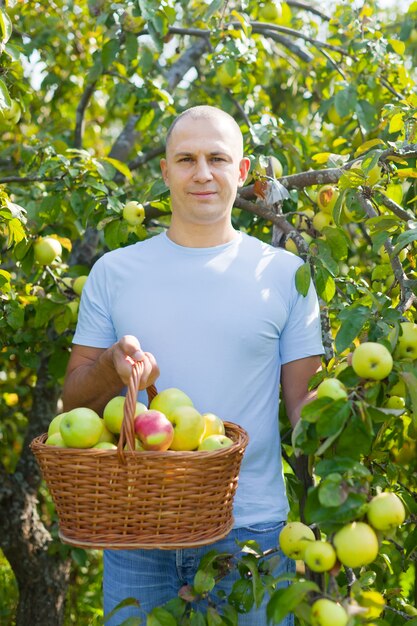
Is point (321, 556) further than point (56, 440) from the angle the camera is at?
No

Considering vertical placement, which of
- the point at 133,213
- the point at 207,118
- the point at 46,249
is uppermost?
the point at 207,118

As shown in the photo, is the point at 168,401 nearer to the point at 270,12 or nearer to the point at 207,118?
the point at 207,118

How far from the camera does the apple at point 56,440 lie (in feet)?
5.26

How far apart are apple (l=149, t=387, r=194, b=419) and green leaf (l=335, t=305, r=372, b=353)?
1.10ft

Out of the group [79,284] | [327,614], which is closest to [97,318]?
[79,284]

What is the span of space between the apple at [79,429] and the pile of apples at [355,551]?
0.45 metres

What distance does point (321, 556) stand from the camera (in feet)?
4.58

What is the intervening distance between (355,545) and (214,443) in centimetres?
33

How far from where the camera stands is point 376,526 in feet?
4.67

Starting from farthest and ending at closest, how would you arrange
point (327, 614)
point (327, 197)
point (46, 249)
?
point (46, 249), point (327, 197), point (327, 614)

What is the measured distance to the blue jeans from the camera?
1.83 metres

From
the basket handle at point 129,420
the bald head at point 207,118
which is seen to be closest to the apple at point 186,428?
the basket handle at point 129,420

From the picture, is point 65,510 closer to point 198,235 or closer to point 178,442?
point 178,442

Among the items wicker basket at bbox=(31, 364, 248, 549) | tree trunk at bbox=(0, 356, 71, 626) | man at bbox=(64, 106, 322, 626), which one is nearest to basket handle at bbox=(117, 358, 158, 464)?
wicker basket at bbox=(31, 364, 248, 549)
